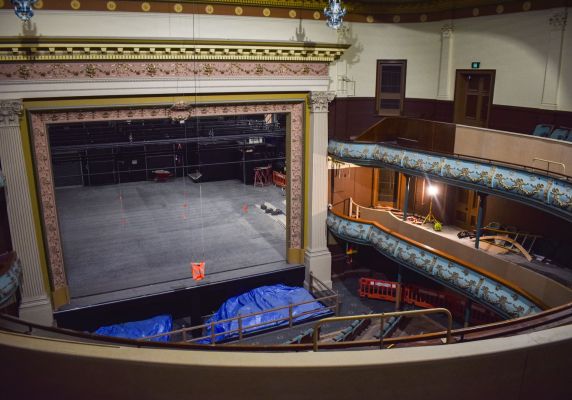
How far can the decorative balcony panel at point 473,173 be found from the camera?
11.3m

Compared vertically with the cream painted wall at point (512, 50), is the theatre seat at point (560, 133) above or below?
below

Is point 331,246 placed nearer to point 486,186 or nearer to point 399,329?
point 399,329

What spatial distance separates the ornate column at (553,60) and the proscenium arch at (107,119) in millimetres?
7094

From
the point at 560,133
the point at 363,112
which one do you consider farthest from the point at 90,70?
the point at 560,133

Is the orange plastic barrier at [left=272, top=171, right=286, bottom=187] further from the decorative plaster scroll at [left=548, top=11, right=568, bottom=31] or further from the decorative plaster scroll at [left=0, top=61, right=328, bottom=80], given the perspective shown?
the decorative plaster scroll at [left=548, top=11, right=568, bottom=31]

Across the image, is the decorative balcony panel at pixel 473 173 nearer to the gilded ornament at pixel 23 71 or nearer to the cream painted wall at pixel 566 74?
the cream painted wall at pixel 566 74

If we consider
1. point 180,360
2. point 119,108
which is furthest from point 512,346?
point 119,108

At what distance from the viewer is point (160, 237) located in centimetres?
1842

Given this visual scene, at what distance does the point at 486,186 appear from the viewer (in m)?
13.0

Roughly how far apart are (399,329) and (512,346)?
12206 mm

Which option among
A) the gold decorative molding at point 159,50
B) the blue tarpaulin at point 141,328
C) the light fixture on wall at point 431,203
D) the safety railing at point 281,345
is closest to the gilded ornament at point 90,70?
the gold decorative molding at point 159,50

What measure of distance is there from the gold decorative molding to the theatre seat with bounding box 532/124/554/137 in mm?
6241

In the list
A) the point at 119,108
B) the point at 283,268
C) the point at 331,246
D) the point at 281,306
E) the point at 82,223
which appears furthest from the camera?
the point at 82,223

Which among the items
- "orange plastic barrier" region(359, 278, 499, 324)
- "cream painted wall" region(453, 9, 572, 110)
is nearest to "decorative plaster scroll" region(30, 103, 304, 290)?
"orange plastic barrier" region(359, 278, 499, 324)
